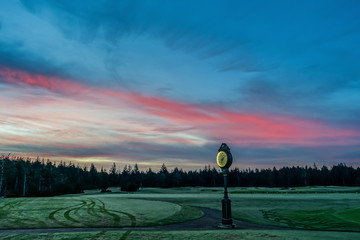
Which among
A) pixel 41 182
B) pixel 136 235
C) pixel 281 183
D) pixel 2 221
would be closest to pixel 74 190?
pixel 41 182

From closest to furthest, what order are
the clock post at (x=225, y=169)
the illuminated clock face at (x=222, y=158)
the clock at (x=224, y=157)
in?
the clock post at (x=225, y=169)
the clock at (x=224, y=157)
the illuminated clock face at (x=222, y=158)

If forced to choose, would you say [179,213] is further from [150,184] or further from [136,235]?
[150,184]

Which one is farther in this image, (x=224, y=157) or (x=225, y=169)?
(x=224, y=157)

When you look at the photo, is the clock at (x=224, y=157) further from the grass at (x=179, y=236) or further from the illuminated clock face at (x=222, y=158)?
the grass at (x=179, y=236)

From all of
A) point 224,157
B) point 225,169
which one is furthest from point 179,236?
point 224,157

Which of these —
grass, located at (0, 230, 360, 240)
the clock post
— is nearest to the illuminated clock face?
the clock post

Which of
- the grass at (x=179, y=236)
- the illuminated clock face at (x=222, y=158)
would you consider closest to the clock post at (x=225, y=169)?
the illuminated clock face at (x=222, y=158)

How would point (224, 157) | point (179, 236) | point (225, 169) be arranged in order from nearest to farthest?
1. point (179, 236)
2. point (225, 169)
3. point (224, 157)

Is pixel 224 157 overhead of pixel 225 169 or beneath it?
overhead

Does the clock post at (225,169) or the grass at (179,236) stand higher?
the clock post at (225,169)

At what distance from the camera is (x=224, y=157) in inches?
1075

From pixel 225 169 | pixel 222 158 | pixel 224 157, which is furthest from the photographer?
pixel 222 158

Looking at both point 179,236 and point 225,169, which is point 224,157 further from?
point 179,236

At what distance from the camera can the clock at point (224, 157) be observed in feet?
88.6
